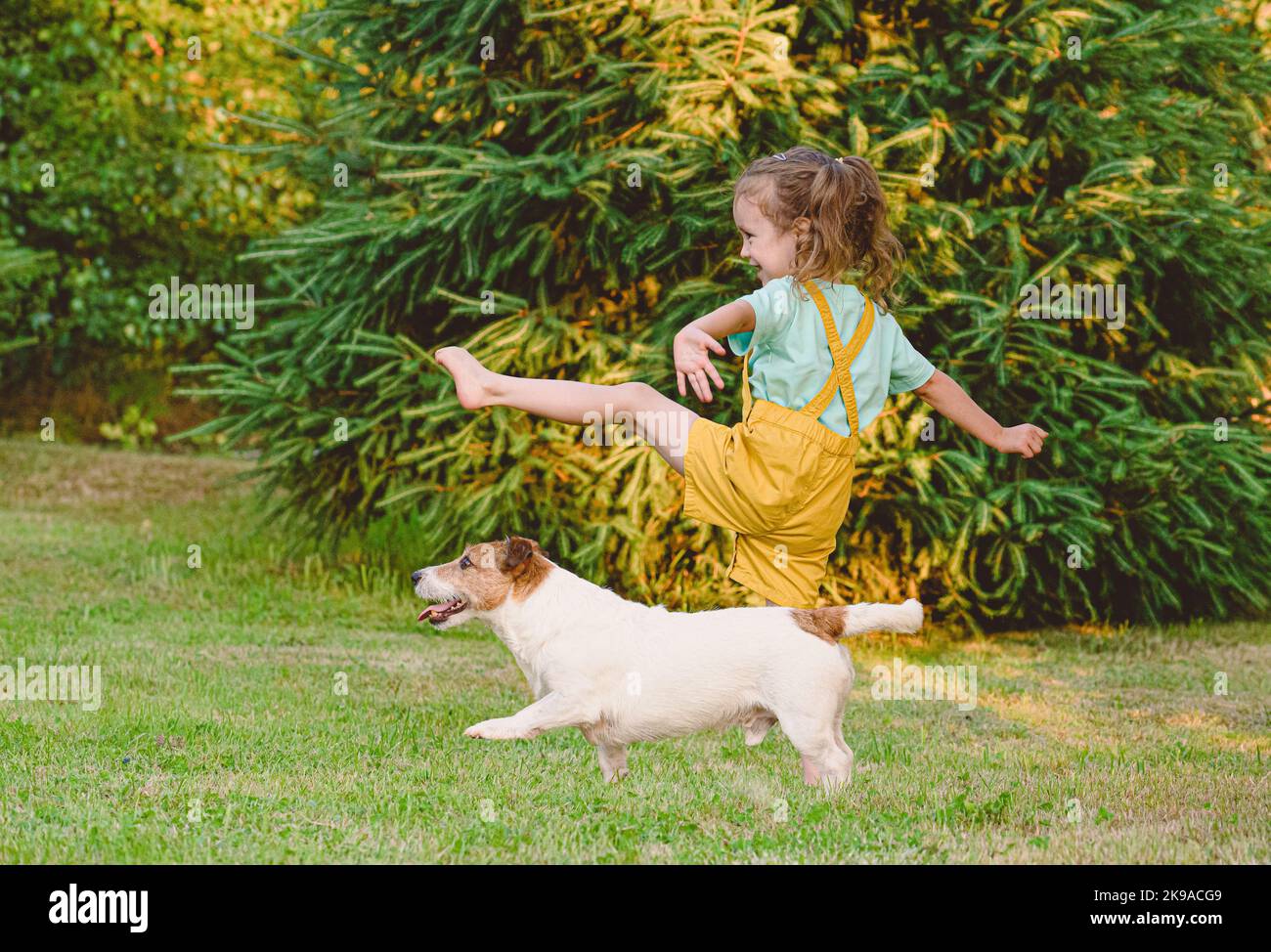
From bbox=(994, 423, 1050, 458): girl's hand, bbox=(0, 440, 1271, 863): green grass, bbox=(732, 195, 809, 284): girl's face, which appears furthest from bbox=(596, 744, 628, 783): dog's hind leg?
bbox=(994, 423, 1050, 458): girl's hand

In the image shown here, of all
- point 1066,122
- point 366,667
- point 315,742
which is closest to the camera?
point 315,742

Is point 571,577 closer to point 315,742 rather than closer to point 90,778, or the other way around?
point 315,742

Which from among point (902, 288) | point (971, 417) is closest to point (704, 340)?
point (971, 417)

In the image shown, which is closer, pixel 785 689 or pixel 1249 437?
pixel 785 689

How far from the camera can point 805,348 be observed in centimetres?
450

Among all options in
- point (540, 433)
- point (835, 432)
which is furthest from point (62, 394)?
point (835, 432)

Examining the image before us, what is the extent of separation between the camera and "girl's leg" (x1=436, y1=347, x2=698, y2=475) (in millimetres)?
4438

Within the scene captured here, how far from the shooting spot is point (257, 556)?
31.2ft

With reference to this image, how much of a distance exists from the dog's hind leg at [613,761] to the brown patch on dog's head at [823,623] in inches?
30.0

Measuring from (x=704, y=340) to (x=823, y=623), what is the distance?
91 cm

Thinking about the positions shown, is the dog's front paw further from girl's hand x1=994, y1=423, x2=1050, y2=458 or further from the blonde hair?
girl's hand x1=994, y1=423, x2=1050, y2=458

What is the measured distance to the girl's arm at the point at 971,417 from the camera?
4980 mm

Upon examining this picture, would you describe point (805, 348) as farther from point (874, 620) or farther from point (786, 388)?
point (874, 620)

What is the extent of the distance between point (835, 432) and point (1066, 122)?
385cm
